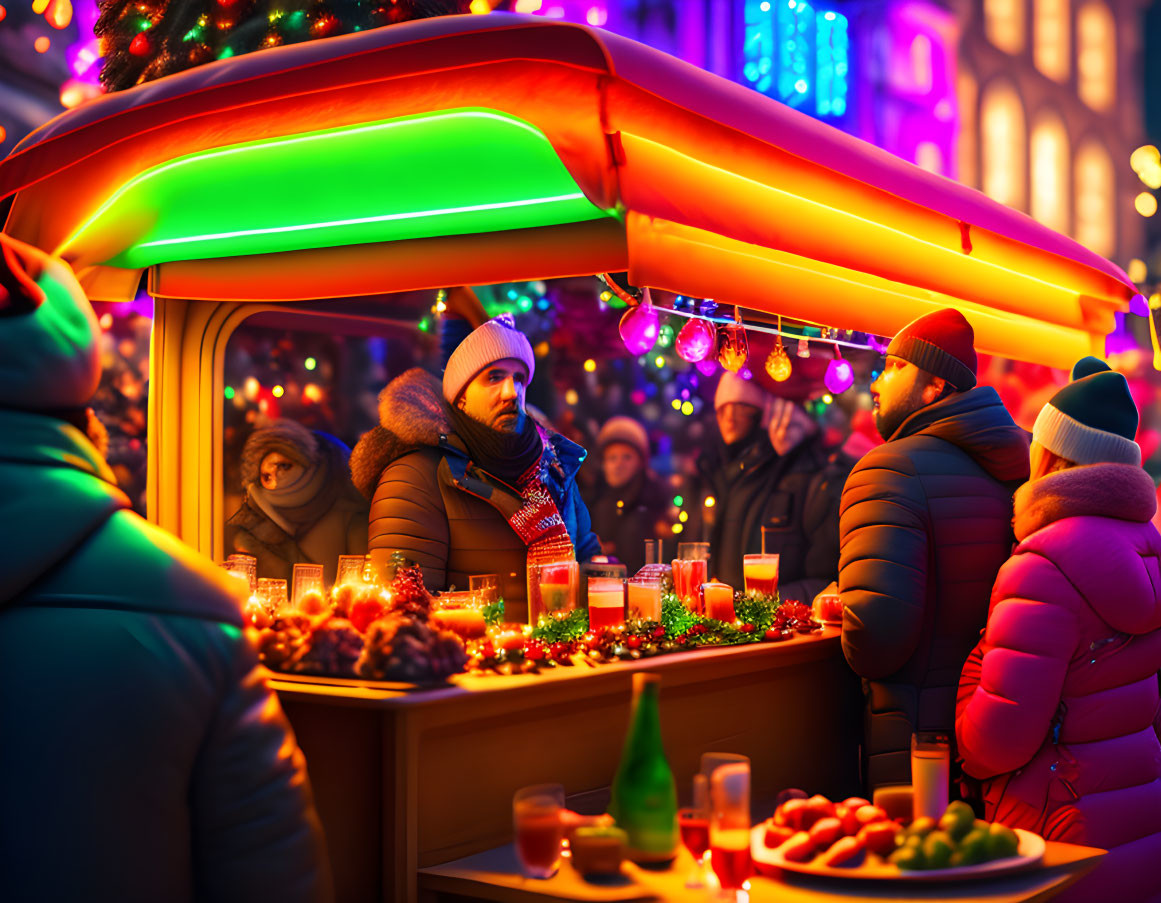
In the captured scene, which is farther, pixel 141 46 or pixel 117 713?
pixel 141 46

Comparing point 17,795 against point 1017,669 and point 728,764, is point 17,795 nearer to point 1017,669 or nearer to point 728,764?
point 728,764

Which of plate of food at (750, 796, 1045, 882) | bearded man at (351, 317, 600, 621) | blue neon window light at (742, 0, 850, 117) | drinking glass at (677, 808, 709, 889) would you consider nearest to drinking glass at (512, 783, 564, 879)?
drinking glass at (677, 808, 709, 889)

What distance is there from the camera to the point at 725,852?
206 centimetres

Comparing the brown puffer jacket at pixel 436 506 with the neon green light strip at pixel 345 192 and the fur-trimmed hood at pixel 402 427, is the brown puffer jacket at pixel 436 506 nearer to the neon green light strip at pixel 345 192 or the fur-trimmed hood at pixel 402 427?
the fur-trimmed hood at pixel 402 427

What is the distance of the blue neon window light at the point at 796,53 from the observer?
8.55 meters

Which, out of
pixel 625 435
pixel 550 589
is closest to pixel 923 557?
pixel 550 589

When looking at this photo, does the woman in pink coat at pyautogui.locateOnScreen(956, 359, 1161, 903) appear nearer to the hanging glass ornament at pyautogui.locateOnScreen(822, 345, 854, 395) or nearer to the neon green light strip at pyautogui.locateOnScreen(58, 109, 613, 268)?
the neon green light strip at pyautogui.locateOnScreen(58, 109, 613, 268)

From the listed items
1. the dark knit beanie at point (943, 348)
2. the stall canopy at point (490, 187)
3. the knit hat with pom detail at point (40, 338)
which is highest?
the stall canopy at point (490, 187)

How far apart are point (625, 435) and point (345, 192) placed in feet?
14.1

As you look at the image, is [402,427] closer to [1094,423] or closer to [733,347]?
[733,347]

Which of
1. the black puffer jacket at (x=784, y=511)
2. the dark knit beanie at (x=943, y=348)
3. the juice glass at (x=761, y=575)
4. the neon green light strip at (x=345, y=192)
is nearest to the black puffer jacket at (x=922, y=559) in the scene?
the dark knit beanie at (x=943, y=348)

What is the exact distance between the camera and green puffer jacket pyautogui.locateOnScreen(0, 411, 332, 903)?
64.6 inches

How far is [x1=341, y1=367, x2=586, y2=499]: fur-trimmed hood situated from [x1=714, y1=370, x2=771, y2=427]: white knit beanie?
2.15 m

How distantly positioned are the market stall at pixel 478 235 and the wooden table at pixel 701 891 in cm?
16
